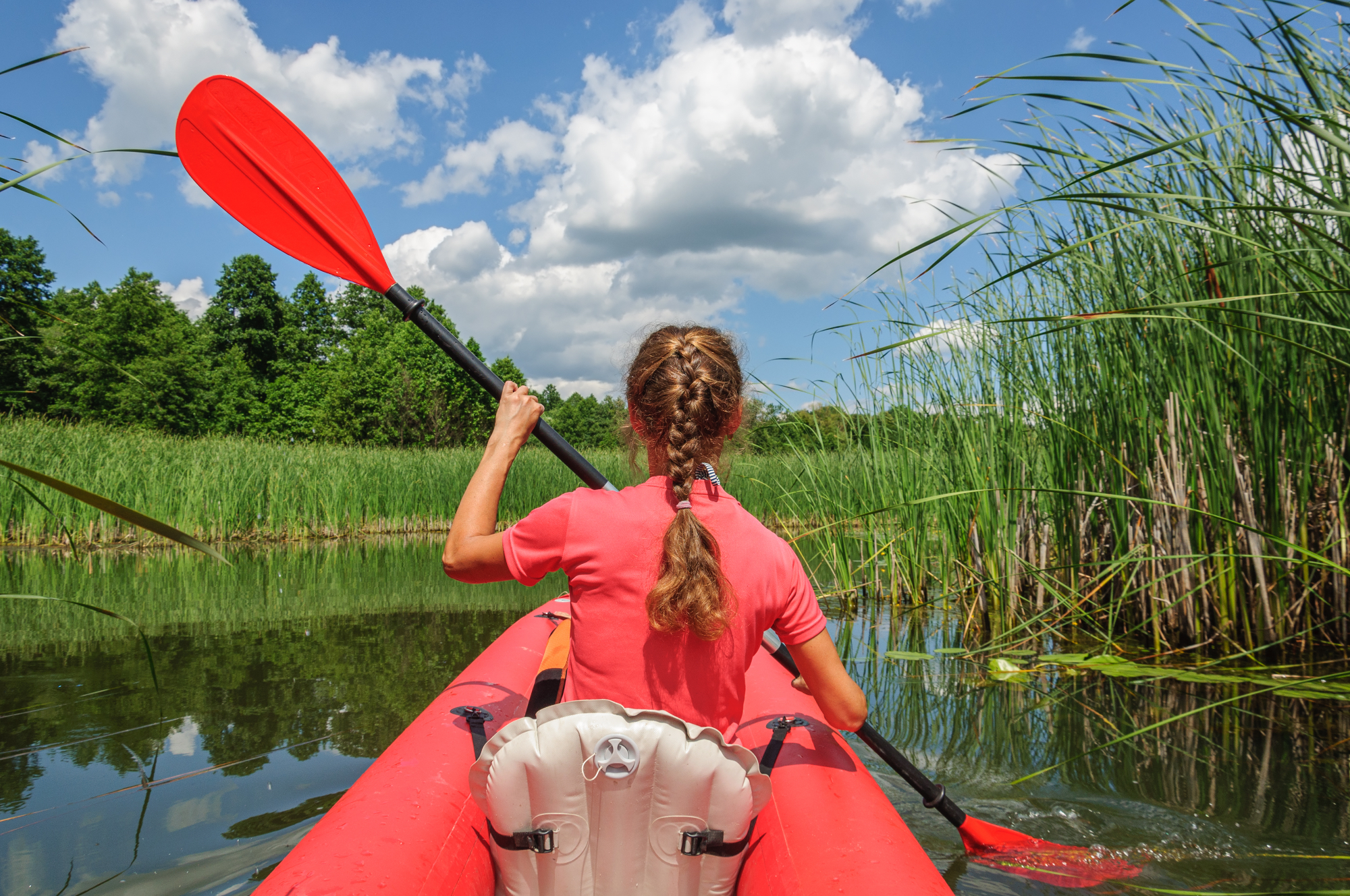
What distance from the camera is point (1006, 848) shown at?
6.44 ft

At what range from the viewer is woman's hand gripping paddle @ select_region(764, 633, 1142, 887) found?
188 centimetres

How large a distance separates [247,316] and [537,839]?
132 ft

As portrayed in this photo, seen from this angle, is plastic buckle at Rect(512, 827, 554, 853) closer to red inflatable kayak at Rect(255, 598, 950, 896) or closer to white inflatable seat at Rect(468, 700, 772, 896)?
white inflatable seat at Rect(468, 700, 772, 896)

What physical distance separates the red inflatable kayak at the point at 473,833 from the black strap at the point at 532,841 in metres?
0.17

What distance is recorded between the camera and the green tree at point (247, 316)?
3503cm

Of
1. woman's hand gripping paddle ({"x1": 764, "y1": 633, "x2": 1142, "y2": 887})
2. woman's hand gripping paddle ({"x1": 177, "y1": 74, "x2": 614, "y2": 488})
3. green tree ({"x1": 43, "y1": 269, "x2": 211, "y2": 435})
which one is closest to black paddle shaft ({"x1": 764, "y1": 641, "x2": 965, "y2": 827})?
woman's hand gripping paddle ({"x1": 764, "y1": 633, "x2": 1142, "y2": 887})

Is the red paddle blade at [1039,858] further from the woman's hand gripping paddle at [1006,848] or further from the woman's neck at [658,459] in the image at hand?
the woman's neck at [658,459]

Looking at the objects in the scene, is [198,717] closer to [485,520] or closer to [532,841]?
[485,520]

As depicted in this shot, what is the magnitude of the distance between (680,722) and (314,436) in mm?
35164

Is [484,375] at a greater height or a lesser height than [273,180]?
lesser

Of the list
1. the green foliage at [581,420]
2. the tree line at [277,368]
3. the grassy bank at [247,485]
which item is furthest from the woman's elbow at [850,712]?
the green foliage at [581,420]

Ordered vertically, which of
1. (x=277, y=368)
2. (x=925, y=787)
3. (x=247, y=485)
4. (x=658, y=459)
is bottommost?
(x=925, y=787)

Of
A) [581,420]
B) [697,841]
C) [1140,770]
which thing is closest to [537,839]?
[697,841]

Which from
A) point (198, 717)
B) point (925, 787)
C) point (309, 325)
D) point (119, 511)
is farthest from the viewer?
point (309, 325)
